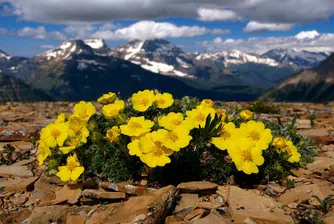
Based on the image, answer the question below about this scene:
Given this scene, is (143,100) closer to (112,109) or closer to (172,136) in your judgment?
(112,109)

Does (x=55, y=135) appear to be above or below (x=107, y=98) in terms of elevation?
below

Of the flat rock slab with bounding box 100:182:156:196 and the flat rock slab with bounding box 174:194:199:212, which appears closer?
the flat rock slab with bounding box 174:194:199:212

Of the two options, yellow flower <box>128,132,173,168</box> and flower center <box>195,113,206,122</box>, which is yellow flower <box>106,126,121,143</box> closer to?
yellow flower <box>128,132,173,168</box>

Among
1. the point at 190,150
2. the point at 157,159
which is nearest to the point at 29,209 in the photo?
the point at 157,159

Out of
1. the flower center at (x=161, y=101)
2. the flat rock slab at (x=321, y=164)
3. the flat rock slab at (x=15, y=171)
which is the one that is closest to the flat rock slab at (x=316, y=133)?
the flat rock slab at (x=321, y=164)

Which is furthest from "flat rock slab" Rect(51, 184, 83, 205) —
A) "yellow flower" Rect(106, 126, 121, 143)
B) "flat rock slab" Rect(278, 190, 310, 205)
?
"flat rock slab" Rect(278, 190, 310, 205)

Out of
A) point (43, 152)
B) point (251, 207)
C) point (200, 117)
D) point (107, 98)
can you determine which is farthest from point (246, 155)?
point (43, 152)

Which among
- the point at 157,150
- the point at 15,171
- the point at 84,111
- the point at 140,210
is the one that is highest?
the point at 84,111

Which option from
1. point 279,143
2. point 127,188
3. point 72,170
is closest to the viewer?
point 127,188
